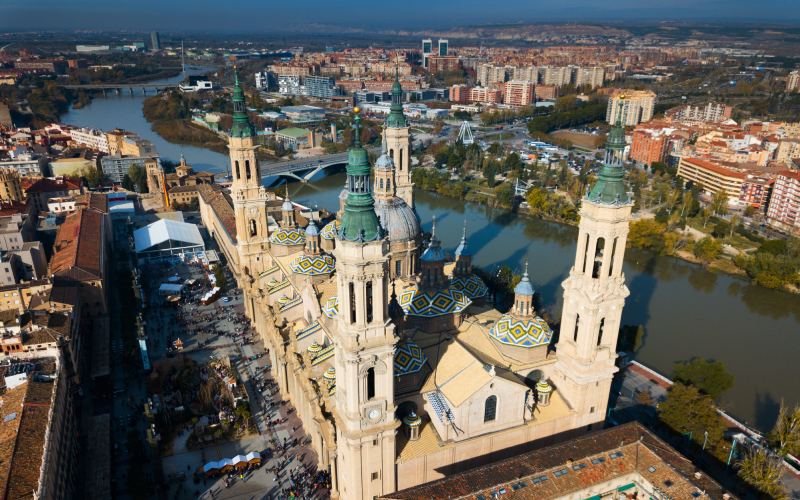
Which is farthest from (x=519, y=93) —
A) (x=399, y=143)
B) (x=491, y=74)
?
(x=399, y=143)

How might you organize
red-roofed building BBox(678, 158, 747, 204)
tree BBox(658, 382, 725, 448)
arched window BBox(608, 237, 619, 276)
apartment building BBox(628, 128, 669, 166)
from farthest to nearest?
apartment building BBox(628, 128, 669, 166) < red-roofed building BBox(678, 158, 747, 204) < tree BBox(658, 382, 725, 448) < arched window BBox(608, 237, 619, 276)

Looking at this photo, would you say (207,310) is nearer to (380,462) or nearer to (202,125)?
(380,462)

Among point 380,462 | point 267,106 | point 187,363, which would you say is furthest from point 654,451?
point 267,106

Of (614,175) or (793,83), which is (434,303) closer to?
(614,175)

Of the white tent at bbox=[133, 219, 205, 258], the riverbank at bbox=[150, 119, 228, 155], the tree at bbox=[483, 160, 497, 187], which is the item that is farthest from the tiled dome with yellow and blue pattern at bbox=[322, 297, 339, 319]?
the riverbank at bbox=[150, 119, 228, 155]

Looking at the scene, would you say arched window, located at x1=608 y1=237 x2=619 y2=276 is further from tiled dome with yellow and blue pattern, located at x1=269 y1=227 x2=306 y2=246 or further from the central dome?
tiled dome with yellow and blue pattern, located at x1=269 y1=227 x2=306 y2=246

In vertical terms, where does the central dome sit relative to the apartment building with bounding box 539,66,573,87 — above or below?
above
